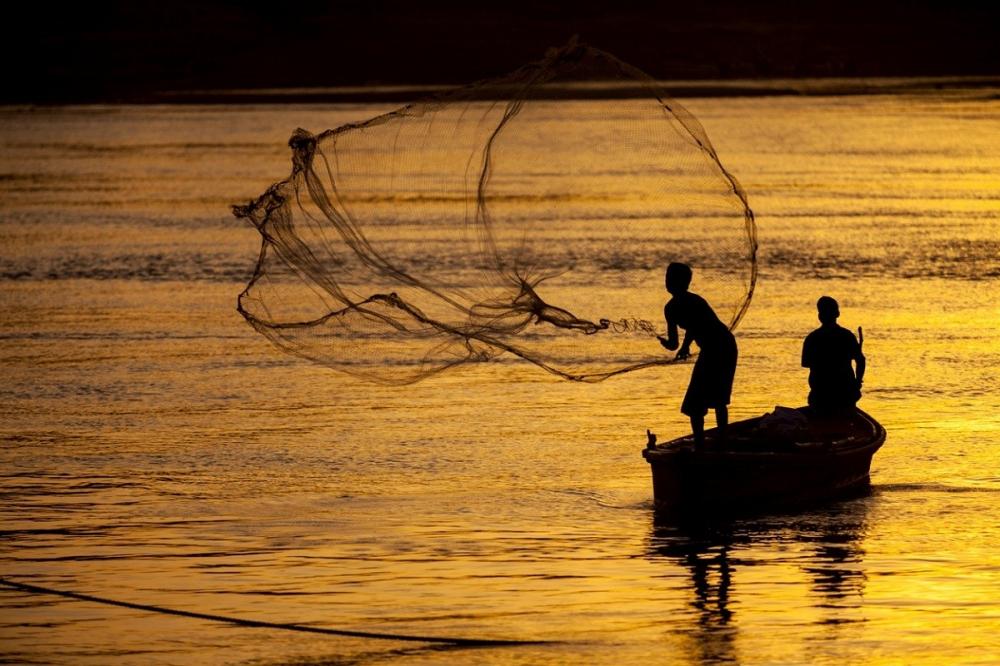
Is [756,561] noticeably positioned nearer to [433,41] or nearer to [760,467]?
[760,467]

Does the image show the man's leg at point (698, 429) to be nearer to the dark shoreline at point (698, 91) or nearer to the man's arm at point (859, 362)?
the man's arm at point (859, 362)

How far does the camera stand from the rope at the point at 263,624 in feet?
39.9

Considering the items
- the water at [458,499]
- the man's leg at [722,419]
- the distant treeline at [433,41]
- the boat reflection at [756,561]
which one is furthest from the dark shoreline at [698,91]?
the boat reflection at [756,561]

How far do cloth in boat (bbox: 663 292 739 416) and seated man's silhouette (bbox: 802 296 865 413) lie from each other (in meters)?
1.50

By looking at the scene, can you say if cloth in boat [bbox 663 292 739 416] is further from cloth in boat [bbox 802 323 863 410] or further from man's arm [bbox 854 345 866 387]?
man's arm [bbox 854 345 866 387]

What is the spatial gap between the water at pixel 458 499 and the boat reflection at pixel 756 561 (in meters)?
0.03

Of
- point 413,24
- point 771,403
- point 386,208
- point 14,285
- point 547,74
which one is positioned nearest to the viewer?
point 547,74

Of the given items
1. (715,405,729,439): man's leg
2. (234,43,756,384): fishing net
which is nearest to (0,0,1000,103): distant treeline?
(234,43,756,384): fishing net

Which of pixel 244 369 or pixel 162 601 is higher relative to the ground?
pixel 244 369

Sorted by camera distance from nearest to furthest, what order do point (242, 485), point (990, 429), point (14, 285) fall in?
point (242, 485) → point (990, 429) → point (14, 285)

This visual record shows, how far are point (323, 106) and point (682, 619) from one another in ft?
256

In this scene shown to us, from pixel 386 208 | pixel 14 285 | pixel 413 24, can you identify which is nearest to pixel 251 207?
pixel 14 285

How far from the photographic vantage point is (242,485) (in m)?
16.6

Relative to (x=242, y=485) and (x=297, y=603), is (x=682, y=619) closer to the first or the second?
(x=297, y=603)
